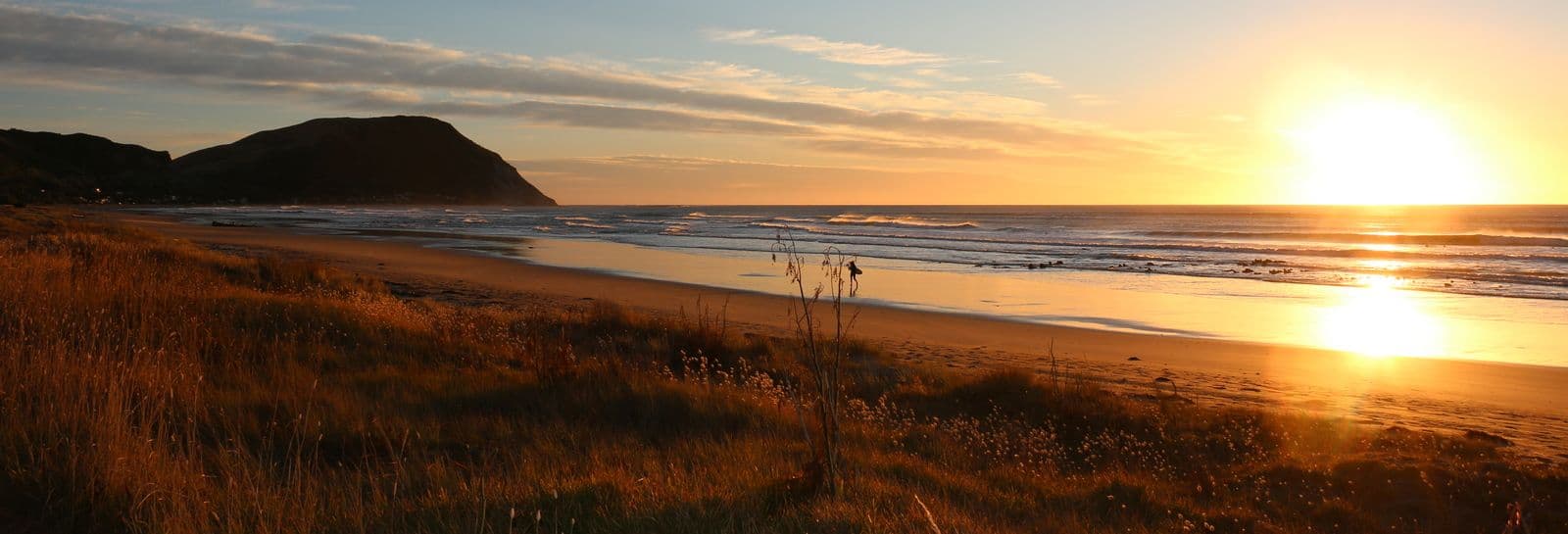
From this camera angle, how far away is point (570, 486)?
13.3ft

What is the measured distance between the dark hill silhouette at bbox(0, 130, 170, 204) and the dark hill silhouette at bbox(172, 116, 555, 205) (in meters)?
4.13

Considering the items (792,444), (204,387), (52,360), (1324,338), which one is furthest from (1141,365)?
(52,360)

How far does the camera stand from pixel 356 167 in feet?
509

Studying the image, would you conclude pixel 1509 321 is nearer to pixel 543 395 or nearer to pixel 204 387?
A: pixel 543 395

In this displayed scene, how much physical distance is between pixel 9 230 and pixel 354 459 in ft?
69.7

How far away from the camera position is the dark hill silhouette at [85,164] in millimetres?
93988

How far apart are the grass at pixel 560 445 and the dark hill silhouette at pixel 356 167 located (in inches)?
5220

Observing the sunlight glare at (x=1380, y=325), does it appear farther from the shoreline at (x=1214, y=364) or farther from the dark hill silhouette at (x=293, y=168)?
the dark hill silhouette at (x=293, y=168)

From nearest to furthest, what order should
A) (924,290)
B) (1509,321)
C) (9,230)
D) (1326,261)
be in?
(1509,321)
(9,230)
(924,290)
(1326,261)

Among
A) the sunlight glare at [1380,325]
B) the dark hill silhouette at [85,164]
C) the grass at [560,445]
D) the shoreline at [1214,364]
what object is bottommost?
the shoreline at [1214,364]

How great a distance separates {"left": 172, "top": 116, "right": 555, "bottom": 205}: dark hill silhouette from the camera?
137375mm

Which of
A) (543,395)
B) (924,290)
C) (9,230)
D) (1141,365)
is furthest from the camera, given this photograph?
(924,290)

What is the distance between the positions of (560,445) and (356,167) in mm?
165788

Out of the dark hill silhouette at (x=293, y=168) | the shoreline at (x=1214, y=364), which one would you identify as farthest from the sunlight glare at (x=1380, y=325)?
the dark hill silhouette at (x=293, y=168)
